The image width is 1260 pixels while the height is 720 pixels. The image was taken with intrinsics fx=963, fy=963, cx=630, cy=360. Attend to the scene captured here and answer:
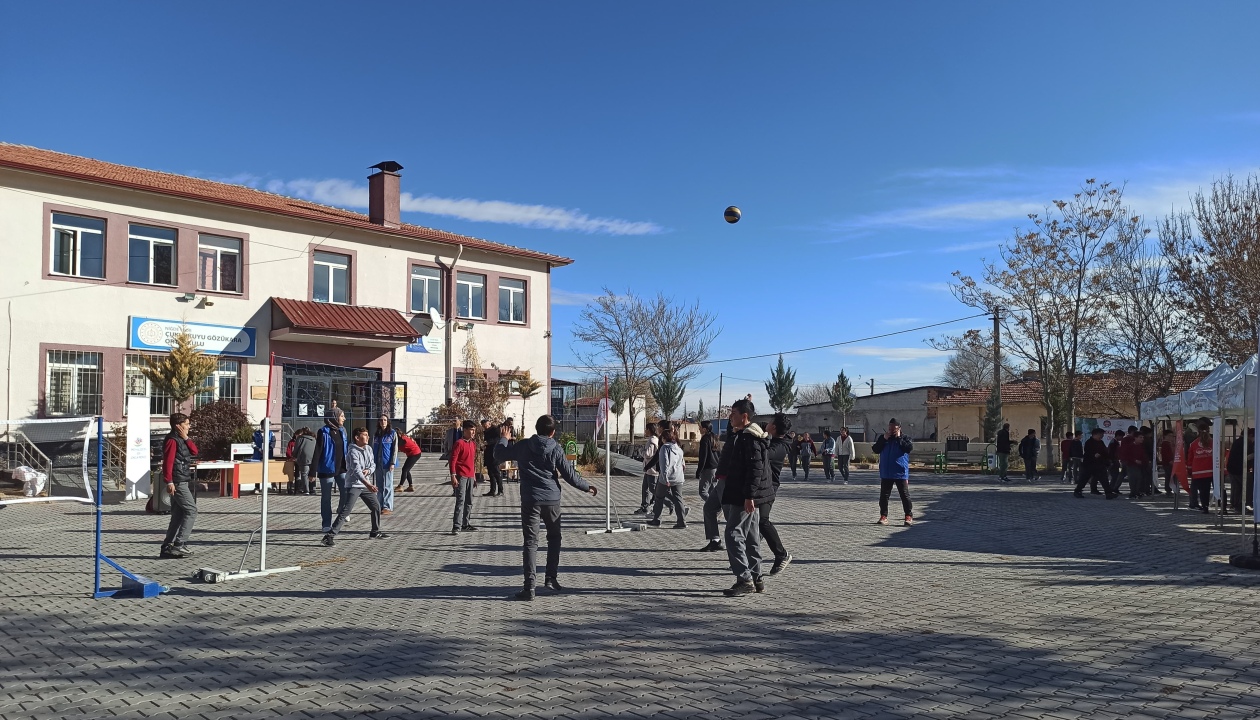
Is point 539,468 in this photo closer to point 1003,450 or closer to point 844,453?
point 844,453

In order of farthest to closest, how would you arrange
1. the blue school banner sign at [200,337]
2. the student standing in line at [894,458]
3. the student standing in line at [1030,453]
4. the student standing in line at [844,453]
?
1. the student standing in line at [1030,453]
2. the student standing in line at [844,453]
3. the blue school banner sign at [200,337]
4. the student standing in line at [894,458]

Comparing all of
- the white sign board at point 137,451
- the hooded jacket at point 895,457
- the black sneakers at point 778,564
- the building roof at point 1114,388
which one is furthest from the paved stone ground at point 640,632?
the building roof at point 1114,388

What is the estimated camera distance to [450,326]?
31203 mm

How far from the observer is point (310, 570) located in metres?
11.0

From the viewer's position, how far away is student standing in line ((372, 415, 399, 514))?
14766mm

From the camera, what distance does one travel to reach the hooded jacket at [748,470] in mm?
9539

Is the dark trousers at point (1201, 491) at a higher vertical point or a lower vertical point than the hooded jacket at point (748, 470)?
lower

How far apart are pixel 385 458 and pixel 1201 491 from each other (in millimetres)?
14988

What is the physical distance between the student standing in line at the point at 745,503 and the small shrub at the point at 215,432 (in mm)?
15209

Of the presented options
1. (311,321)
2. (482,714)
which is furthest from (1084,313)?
(482,714)

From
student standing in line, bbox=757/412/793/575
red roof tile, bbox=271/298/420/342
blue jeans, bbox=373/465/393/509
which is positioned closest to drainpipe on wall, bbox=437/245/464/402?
red roof tile, bbox=271/298/420/342

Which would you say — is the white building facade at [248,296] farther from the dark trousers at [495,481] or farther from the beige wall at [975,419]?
the beige wall at [975,419]

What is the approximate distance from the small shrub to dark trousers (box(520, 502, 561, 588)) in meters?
14.2

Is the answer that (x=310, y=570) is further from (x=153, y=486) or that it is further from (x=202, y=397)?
(x=202, y=397)
